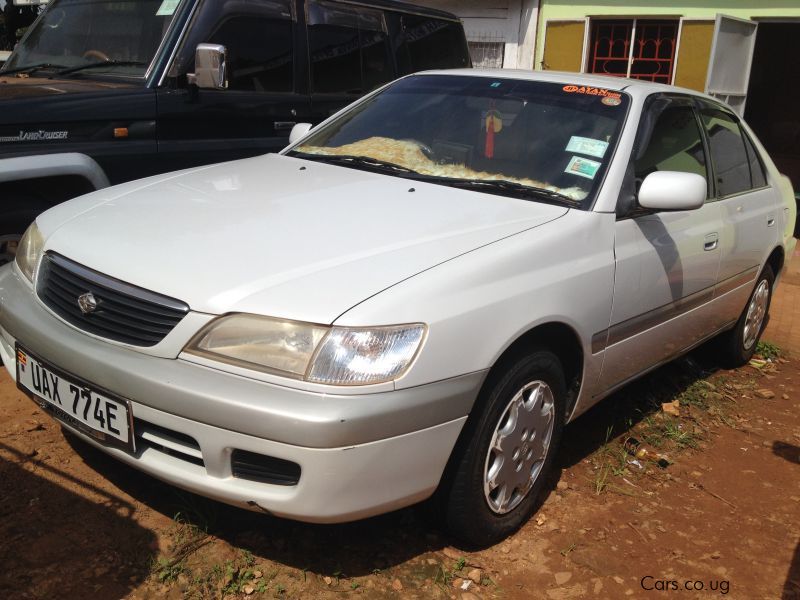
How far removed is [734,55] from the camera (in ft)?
29.0

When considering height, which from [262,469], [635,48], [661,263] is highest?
[635,48]

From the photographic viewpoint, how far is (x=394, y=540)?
292 cm

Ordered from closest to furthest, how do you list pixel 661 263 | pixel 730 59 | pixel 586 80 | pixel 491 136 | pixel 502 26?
pixel 661 263, pixel 491 136, pixel 586 80, pixel 730 59, pixel 502 26

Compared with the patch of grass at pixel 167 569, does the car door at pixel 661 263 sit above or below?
above

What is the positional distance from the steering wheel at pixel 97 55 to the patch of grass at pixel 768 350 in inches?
181

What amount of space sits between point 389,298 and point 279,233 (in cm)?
59

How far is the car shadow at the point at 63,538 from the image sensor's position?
253cm

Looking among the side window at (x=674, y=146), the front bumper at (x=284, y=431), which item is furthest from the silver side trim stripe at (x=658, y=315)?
the front bumper at (x=284, y=431)

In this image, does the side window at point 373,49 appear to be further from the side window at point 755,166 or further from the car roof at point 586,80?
the side window at point 755,166

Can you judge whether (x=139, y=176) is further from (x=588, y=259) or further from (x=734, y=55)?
(x=734, y=55)

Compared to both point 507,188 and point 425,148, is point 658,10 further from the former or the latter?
point 507,188

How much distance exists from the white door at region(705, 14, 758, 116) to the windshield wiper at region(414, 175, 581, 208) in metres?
5.82

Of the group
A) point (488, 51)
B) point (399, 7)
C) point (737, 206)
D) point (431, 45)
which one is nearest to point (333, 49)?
point (399, 7)

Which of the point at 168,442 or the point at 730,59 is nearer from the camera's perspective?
the point at 168,442
